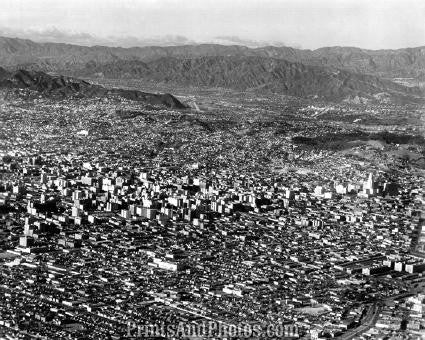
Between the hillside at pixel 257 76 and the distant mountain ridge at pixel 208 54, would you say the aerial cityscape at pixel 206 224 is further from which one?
the distant mountain ridge at pixel 208 54

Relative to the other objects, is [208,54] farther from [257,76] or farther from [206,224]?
[206,224]

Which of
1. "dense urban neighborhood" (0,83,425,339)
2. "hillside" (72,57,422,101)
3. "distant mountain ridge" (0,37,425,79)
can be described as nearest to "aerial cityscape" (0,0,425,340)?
"dense urban neighborhood" (0,83,425,339)

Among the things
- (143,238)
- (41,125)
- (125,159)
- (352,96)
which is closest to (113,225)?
(143,238)

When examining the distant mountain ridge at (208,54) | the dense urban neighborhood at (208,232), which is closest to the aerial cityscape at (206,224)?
the dense urban neighborhood at (208,232)

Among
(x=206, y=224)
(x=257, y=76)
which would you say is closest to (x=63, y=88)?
(x=257, y=76)

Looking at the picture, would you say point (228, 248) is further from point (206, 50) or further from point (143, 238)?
point (206, 50)

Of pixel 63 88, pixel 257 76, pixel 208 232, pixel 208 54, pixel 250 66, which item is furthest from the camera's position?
pixel 208 54

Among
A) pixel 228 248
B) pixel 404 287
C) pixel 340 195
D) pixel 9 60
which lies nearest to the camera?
pixel 404 287
